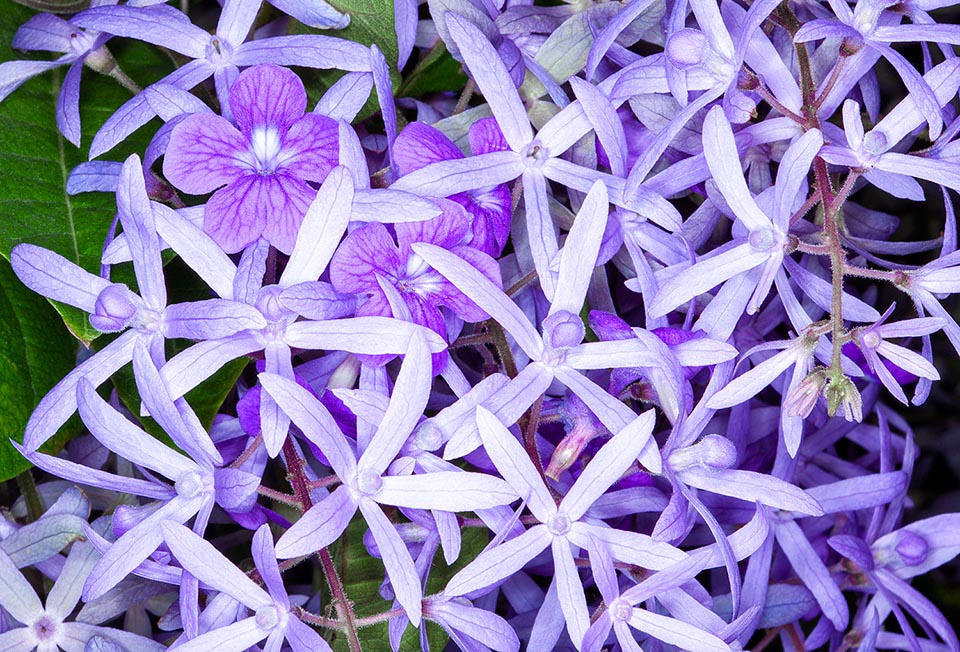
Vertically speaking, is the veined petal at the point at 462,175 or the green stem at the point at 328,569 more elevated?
the veined petal at the point at 462,175

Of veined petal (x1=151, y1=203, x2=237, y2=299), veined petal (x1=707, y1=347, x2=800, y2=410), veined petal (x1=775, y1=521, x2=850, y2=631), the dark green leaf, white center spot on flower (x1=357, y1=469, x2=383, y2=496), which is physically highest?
the dark green leaf

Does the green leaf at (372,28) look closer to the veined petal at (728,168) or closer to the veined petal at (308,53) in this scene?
the veined petal at (308,53)

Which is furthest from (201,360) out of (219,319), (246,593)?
(246,593)

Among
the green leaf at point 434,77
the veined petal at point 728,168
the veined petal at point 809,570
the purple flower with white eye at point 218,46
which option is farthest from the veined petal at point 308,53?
the veined petal at point 809,570

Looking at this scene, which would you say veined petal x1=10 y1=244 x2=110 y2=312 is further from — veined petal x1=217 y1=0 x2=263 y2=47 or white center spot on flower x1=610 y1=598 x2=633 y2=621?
white center spot on flower x1=610 y1=598 x2=633 y2=621

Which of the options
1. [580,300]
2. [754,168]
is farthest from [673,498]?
[754,168]

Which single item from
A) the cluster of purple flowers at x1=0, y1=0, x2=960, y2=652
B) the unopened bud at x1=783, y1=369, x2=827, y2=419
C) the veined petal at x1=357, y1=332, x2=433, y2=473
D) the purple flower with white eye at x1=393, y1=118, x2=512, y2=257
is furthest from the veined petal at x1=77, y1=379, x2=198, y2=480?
the unopened bud at x1=783, y1=369, x2=827, y2=419
